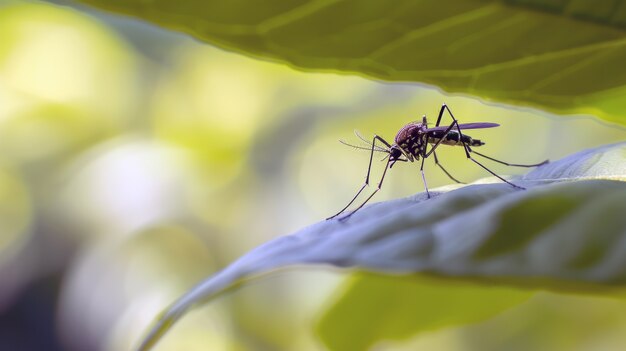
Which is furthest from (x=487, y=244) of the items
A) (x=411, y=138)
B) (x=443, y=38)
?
(x=411, y=138)

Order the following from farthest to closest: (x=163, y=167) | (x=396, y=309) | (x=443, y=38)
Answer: (x=163, y=167), (x=396, y=309), (x=443, y=38)

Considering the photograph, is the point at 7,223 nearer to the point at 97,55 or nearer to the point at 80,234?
the point at 80,234

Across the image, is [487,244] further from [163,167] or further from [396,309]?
[163,167]

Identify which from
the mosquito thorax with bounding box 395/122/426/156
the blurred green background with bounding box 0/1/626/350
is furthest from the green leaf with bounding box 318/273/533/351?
the blurred green background with bounding box 0/1/626/350

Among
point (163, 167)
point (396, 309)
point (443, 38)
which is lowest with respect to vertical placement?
point (396, 309)

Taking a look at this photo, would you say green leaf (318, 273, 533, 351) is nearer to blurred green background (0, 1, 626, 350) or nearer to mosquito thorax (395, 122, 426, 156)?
mosquito thorax (395, 122, 426, 156)

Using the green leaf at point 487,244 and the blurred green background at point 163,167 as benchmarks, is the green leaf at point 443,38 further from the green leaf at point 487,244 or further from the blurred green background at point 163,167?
the blurred green background at point 163,167

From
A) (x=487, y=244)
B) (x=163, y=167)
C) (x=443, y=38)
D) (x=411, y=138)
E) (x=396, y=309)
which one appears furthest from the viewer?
(x=163, y=167)
